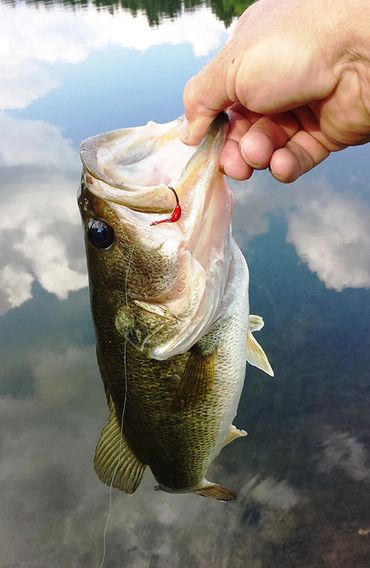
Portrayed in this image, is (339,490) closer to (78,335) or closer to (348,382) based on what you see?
(348,382)

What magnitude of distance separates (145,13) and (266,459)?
33187mm

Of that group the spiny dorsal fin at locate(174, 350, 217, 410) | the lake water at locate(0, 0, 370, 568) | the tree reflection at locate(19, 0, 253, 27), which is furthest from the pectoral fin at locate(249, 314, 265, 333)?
the tree reflection at locate(19, 0, 253, 27)

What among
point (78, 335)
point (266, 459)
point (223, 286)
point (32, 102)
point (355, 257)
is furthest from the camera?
point (32, 102)

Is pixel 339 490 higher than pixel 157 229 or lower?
lower

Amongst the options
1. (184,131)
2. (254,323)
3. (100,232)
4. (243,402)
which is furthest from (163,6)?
(100,232)

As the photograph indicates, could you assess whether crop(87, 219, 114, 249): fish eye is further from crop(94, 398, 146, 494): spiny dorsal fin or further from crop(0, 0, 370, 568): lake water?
crop(0, 0, 370, 568): lake water

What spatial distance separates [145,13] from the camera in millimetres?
31641

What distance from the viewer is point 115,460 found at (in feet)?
6.11

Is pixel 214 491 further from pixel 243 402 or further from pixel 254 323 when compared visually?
pixel 243 402

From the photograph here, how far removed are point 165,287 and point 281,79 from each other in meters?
0.62

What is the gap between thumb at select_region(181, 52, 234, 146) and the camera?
127 cm

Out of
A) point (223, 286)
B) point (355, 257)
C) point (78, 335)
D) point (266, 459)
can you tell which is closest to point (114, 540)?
point (266, 459)

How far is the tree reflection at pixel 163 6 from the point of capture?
22.7 m

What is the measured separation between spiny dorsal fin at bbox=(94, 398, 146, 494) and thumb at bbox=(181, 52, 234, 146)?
42.6 inches
